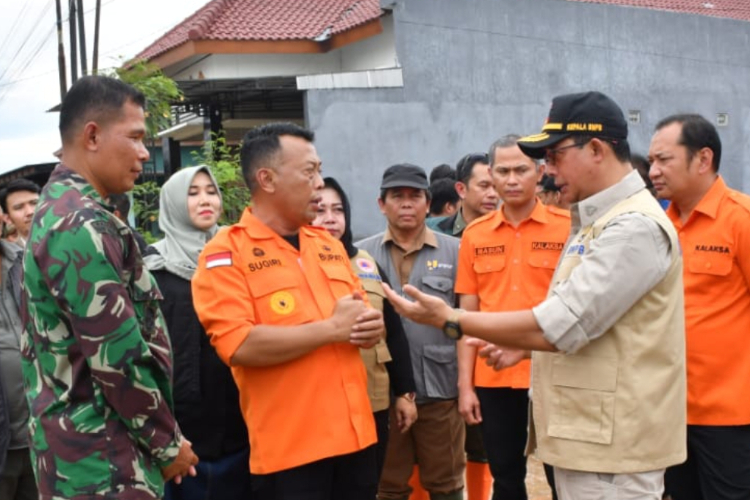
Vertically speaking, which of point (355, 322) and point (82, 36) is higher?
point (82, 36)

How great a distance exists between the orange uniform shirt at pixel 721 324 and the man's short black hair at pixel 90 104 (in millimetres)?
2794

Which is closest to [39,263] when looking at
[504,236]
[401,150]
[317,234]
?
[317,234]

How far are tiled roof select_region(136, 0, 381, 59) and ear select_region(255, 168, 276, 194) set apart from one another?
15041 millimetres

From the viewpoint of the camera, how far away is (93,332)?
3.00 meters

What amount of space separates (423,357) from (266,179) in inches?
75.8

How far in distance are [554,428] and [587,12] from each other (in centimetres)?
1699

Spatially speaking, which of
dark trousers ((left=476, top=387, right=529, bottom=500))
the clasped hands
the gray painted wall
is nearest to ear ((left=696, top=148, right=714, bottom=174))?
dark trousers ((left=476, top=387, right=529, bottom=500))

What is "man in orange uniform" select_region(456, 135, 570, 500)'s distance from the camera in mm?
5121

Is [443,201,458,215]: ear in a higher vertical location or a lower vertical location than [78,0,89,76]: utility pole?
lower

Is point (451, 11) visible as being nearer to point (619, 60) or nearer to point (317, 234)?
point (619, 60)

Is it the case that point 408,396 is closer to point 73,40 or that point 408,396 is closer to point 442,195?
point 442,195

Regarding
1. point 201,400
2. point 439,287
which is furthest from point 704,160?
point 201,400

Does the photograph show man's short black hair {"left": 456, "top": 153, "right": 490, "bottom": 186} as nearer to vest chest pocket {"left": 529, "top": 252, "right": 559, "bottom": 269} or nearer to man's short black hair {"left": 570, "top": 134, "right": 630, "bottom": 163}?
vest chest pocket {"left": 529, "top": 252, "right": 559, "bottom": 269}

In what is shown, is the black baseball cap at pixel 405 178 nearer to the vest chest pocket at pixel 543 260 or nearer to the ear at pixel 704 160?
the vest chest pocket at pixel 543 260
